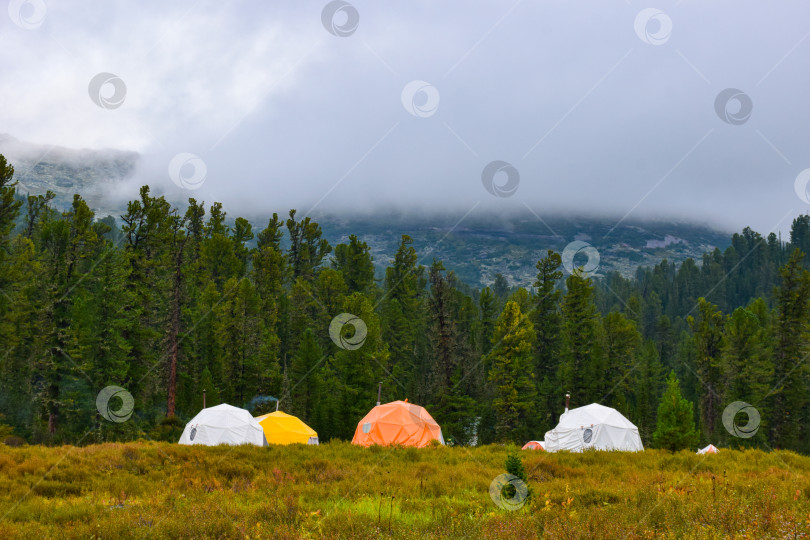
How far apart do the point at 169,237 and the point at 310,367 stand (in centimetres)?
1571

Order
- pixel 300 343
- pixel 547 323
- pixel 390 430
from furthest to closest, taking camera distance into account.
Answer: pixel 547 323, pixel 300 343, pixel 390 430

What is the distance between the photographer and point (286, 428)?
106 ft

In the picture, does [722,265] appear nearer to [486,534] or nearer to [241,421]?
[241,421]

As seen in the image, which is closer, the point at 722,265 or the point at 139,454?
the point at 139,454

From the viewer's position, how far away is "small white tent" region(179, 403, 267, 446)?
28.4 metres

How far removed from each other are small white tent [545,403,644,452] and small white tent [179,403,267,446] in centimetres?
1724

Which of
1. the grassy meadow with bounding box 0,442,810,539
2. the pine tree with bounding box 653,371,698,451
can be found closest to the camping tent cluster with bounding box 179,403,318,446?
the grassy meadow with bounding box 0,442,810,539

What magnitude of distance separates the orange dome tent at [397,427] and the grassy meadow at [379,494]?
11.1m

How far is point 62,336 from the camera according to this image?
32.3 m

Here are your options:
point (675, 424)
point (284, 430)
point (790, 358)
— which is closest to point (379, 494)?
point (675, 424)

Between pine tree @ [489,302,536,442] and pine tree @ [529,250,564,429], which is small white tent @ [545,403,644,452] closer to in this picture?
pine tree @ [489,302,536,442]

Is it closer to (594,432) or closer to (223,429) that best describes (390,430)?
(223,429)

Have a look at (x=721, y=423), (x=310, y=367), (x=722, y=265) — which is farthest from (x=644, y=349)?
(x=722, y=265)

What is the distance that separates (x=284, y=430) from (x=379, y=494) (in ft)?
75.7
